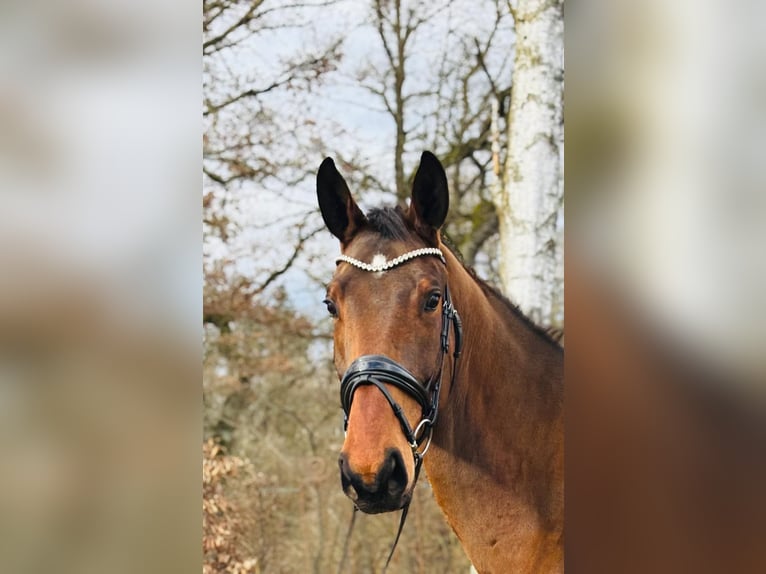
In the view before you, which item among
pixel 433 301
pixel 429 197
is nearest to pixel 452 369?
pixel 433 301

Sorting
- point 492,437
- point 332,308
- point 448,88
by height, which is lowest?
point 492,437

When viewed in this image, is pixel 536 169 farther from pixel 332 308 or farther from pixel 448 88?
pixel 332 308

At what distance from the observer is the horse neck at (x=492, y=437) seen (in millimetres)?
1631

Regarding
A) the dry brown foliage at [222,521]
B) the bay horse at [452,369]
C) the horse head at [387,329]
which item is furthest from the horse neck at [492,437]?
the dry brown foliage at [222,521]

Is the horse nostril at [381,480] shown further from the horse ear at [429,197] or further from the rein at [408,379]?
the horse ear at [429,197]

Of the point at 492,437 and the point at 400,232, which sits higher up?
the point at 400,232

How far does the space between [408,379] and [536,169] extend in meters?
1.55

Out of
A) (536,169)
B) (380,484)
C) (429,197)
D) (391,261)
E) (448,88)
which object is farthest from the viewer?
(448,88)

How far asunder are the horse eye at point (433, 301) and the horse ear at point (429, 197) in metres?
0.15

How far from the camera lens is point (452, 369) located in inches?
62.1

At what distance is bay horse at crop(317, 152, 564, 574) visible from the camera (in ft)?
4.79

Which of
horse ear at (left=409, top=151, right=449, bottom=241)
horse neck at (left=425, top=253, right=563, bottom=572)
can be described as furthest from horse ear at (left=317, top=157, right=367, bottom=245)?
horse neck at (left=425, top=253, right=563, bottom=572)
